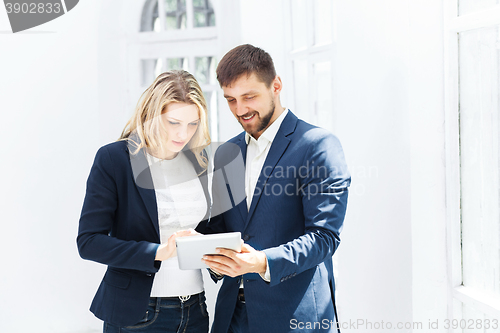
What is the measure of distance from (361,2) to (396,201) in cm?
90

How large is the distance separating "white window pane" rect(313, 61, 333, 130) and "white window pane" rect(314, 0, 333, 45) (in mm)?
143

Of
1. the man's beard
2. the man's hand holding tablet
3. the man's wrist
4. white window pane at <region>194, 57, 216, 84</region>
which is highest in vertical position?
white window pane at <region>194, 57, 216, 84</region>

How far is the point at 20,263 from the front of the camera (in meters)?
3.10

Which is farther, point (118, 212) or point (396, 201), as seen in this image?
point (396, 201)

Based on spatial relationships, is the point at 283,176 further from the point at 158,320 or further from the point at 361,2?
the point at 361,2

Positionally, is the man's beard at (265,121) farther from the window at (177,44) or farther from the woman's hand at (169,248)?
the window at (177,44)

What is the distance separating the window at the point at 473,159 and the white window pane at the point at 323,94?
0.93m

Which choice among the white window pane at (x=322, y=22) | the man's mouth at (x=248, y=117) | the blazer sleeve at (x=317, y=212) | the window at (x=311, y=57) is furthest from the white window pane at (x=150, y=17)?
the blazer sleeve at (x=317, y=212)

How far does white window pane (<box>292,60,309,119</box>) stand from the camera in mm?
2891

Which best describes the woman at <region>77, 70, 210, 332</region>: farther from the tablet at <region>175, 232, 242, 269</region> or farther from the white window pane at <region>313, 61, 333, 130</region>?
the white window pane at <region>313, 61, 333, 130</region>

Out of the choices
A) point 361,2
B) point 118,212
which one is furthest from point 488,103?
point 118,212

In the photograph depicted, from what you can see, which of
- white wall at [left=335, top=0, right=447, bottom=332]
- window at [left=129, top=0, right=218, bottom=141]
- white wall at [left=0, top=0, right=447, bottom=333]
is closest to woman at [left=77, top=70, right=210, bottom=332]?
white wall at [left=335, top=0, right=447, bottom=332]

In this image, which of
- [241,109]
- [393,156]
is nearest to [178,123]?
[241,109]

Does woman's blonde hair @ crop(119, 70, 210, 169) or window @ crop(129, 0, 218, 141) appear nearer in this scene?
woman's blonde hair @ crop(119, 70, 210, 169)
